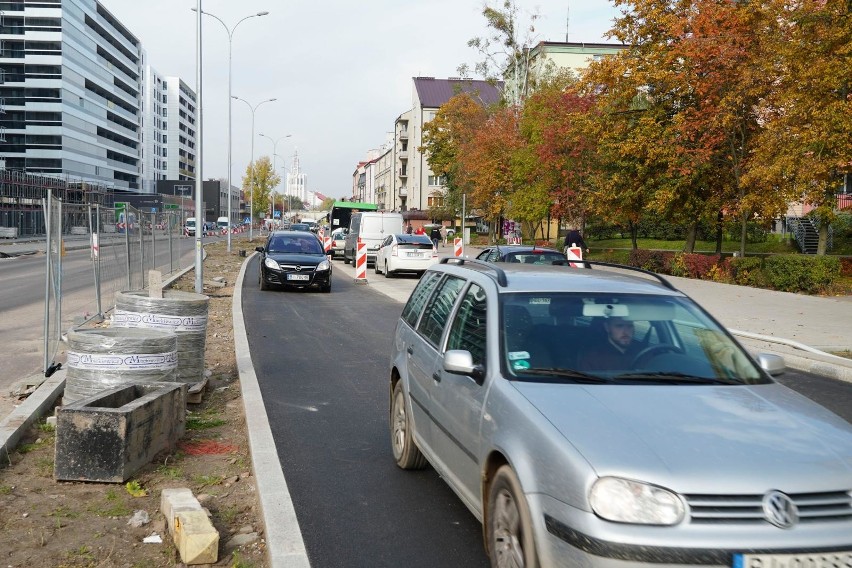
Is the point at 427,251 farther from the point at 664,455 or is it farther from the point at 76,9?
the point at 76,9

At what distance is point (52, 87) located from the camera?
91812mm

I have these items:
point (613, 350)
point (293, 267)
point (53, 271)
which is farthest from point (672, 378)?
point (293, 267)

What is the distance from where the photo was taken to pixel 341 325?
1531 centimetres

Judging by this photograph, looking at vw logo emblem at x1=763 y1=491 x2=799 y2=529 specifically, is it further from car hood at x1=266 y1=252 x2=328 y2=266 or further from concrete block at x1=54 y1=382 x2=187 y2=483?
car hood at x1=266 y1=252 x2=328 y2=266

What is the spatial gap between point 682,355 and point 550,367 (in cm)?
79

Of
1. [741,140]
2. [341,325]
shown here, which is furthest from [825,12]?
[341,325]

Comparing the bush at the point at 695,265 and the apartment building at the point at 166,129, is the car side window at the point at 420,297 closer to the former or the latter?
the bush at the point at 695,265

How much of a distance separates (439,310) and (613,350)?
146 centimetres

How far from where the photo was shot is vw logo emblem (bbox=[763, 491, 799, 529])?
311 cm

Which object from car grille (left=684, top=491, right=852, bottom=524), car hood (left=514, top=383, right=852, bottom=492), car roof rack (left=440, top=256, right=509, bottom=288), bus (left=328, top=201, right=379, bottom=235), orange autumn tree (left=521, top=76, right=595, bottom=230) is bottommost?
car grille (left=684, top=491, right=852, bottom=524)

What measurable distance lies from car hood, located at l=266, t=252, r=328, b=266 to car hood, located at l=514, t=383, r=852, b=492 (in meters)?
18.2

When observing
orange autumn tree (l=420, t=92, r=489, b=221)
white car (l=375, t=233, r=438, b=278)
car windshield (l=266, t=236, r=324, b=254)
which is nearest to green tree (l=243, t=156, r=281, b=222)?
orange autumn tree (l=420, t=92, r=489, b=221)

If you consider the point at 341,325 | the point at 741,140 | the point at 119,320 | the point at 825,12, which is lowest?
the point at 341,325

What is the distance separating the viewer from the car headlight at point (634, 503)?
10.3ft
